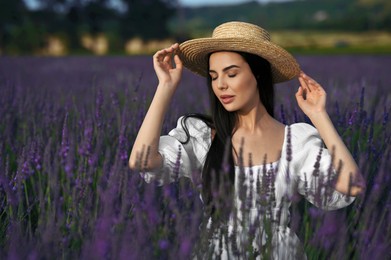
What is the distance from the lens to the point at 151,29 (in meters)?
41.7

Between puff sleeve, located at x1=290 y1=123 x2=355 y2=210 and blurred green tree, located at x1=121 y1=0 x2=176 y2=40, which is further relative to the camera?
blurred green tree, located at x1=121 y1=0 x2=176 y2=40

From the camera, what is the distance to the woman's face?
2.07 metres

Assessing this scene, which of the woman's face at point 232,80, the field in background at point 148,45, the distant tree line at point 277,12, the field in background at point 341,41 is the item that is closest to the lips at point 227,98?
the woman's face at point 232,80

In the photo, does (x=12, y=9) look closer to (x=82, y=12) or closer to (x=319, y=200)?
(x=82, y=12)

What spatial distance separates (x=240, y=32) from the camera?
2119 millimetres

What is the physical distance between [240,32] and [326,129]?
1.56 ft

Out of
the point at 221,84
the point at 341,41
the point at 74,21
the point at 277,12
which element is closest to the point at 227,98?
the point at 221,84

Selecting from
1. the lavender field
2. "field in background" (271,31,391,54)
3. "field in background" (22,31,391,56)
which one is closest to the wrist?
the lavender field

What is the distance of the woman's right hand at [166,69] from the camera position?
2.03m

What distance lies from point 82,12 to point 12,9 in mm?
6538

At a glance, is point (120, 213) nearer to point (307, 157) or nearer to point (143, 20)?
point (307, 157)

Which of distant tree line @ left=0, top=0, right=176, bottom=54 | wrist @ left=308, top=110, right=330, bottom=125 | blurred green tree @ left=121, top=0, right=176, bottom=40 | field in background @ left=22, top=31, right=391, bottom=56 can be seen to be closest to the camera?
wrist @ left=308, top=110, right=330, bottom=125

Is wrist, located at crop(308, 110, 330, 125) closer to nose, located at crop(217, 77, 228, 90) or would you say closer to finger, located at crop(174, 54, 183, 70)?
nose, located at crop(217, 77, 228, 90)

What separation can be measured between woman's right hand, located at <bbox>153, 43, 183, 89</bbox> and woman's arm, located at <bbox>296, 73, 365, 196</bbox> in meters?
0.45
